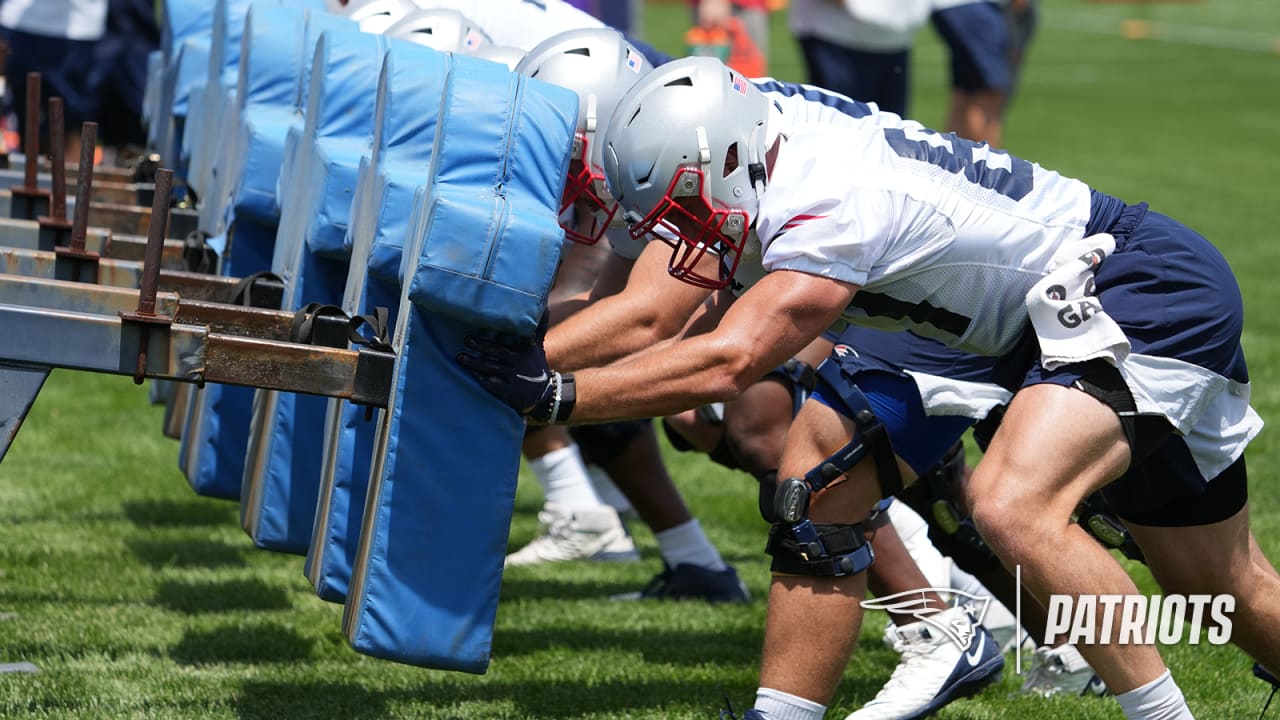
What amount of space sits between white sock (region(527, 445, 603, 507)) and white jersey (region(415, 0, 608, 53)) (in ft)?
4.75

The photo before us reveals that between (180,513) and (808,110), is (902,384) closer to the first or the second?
(808,110)

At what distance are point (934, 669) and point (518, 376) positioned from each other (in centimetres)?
141

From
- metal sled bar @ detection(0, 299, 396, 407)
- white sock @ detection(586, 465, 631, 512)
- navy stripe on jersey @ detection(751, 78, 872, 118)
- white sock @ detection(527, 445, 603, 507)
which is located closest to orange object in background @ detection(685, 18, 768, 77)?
white sock @ detection(586, 465, 631, 512)

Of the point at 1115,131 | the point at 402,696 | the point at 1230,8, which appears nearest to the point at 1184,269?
the point at 402,696

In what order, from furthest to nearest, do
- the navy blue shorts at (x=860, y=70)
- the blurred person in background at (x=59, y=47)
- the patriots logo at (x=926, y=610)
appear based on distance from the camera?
the blurred person in background at (x=59, y=47), the navy blue shorts at (x=860, y=70), the patriots logo at (x=926, y=610)

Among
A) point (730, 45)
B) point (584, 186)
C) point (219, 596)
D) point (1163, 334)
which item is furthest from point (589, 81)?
point (730, 45)

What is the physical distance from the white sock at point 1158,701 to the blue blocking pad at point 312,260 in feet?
5.98

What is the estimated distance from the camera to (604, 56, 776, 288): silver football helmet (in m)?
3.67

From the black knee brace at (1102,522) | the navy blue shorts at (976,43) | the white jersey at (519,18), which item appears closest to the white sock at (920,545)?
the black knee brace at (1102,522)

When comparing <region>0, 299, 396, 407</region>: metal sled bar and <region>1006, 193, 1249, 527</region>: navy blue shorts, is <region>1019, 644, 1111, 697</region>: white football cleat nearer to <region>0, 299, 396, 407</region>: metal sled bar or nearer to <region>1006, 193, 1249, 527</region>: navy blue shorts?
<region>1006, 193, 1249, 527</region>: navy blue shorts

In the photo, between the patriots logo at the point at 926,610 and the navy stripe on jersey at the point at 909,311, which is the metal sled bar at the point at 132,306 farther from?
the patriots logo at the point at 926,610

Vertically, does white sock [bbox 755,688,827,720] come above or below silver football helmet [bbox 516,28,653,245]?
below

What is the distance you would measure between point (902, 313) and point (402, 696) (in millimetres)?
1620

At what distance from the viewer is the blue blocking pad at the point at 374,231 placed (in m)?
3.75
